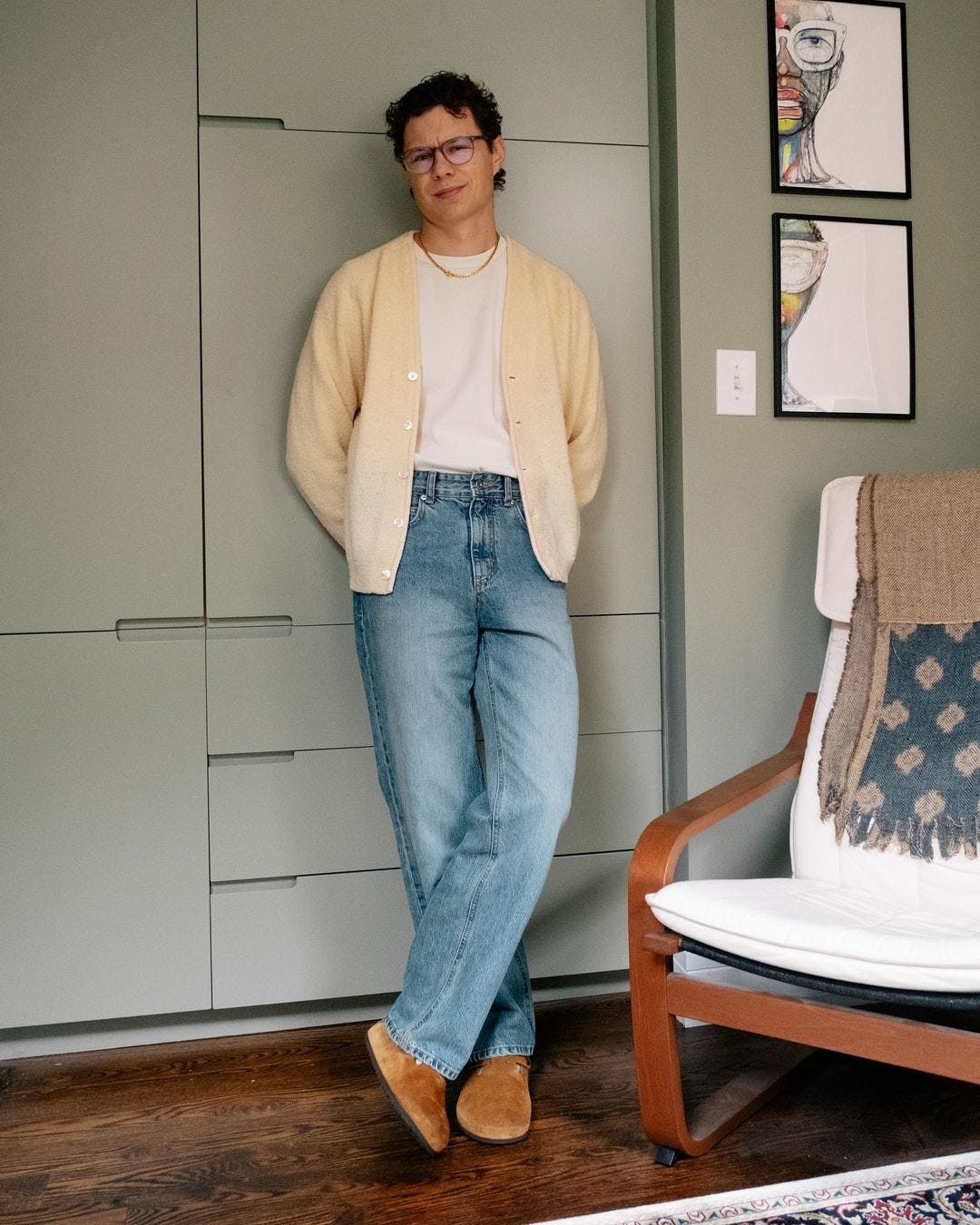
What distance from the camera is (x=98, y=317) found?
6.25ft

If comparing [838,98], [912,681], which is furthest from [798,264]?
[912,681]

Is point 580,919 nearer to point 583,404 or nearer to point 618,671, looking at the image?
point 618,671

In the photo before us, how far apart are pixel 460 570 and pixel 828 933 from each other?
2.48 feet

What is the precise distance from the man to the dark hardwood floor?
0.41ft

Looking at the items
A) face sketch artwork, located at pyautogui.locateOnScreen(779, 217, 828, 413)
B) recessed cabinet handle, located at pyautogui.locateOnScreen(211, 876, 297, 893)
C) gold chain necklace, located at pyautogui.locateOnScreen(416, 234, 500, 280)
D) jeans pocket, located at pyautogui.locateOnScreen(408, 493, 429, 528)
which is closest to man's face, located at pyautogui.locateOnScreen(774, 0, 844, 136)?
face sketch artwork, located at pyautogui.locateOnScreen(779, 217, 828, 413)

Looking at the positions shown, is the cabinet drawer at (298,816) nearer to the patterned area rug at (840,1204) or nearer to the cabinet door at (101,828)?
the cabinet door at (101,828)

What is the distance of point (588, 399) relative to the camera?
74.3 inches

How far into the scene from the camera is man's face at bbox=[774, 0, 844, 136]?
205cm

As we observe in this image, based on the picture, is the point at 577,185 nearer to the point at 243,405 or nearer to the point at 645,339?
the point at 645,339

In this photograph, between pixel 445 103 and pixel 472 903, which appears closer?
pixel 472 903

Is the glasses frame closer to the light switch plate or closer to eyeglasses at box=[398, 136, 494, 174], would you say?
eyeglasses at box=[398, 136, 494, 174]

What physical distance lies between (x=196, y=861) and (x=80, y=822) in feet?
0.74

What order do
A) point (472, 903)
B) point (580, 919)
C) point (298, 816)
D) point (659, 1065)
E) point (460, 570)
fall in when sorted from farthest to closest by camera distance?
point (580, 919), point (298, 816), point (460, 570), point (472, 903), point (659, 1065)

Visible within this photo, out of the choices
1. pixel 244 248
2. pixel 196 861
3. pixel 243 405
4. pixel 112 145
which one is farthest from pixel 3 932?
pixel 112 145
